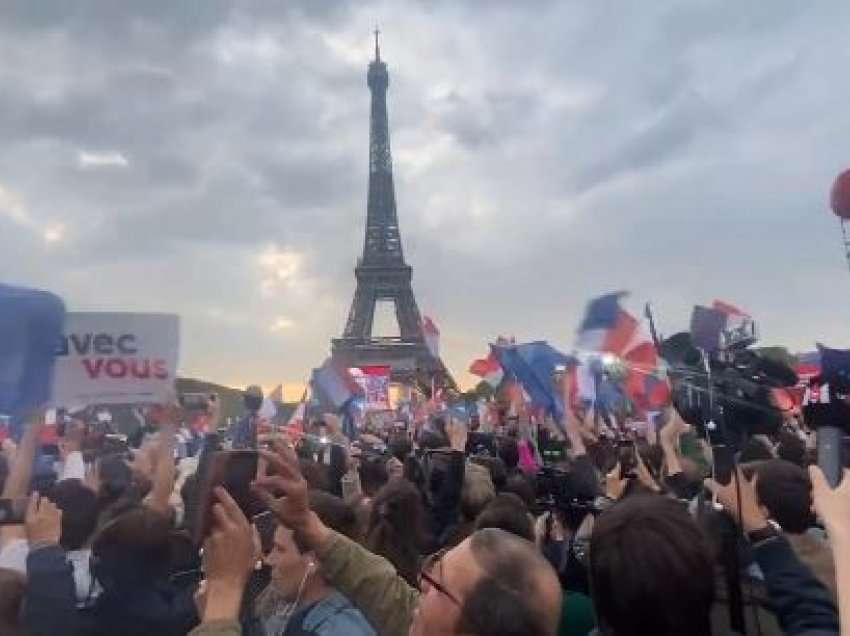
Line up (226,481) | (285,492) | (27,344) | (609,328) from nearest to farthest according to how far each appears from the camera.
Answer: (285,492), (226,481), (27,344), (609,328)

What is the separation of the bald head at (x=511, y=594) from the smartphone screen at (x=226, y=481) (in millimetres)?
815

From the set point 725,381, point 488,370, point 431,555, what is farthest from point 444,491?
point 488,370

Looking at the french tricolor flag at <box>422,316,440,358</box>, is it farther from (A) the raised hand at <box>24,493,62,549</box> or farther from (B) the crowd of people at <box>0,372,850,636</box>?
(A) the raised hand at <box>24,493,62,549</box>

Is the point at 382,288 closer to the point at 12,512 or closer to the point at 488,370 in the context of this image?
the point at 488,370

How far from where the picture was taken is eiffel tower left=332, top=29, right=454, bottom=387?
72.7 meters

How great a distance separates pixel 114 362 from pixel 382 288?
7293 centimetres

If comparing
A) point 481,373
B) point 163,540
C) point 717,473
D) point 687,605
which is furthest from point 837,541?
point 481,373

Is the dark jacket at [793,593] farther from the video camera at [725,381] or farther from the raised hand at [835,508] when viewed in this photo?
the raised hand at [835,508]

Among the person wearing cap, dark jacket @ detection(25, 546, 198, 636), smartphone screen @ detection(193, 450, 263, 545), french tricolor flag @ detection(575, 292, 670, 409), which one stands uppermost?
french tricolor flag @ detection(575, 292, 670, 409)

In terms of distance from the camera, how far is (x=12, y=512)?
181 inches

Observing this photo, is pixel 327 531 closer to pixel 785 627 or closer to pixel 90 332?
pixel 785 627

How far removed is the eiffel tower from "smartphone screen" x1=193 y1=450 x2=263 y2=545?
59690 millimetres

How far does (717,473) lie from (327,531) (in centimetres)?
133

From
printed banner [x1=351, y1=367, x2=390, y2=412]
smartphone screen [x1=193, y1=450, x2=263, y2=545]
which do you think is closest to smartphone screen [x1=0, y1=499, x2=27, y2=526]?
smartphone screen [x1=193, y1=450, x2=263, y2=545]
